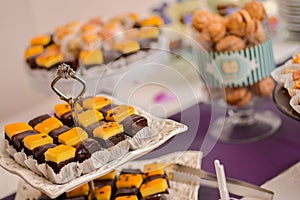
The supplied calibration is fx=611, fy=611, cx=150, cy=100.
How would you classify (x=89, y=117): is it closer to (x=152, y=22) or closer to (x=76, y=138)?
(x=76, y=138)

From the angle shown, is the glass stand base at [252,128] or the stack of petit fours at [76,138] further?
the glass stand base at [252,128]

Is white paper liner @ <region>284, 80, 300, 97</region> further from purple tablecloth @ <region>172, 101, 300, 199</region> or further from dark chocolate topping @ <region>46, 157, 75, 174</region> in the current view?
dark chocolate topping @ <region>46, 157, 75, 174</region>

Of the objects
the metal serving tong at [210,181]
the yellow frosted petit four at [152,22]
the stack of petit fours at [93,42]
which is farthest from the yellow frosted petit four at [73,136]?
the yellow frosted petit four at [152,22]

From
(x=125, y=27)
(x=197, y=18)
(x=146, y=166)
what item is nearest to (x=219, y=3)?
(x=197, y=18)

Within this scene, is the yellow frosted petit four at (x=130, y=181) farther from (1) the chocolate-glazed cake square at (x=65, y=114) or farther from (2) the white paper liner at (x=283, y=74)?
(2) the white paper liner at (x=283, y=74)

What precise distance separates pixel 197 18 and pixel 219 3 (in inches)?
6.2

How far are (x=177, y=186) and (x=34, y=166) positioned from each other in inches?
10.1

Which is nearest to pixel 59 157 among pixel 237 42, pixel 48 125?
pixel 48 125

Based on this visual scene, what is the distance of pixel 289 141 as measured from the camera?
1.18 metres

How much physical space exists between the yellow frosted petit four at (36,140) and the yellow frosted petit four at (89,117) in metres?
0.05

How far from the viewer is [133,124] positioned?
2.98ft

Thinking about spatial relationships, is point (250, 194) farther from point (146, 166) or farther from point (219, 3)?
point (219, 3)

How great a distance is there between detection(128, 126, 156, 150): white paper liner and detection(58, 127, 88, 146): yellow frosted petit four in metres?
0.07

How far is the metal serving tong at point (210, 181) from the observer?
97 centimetres
